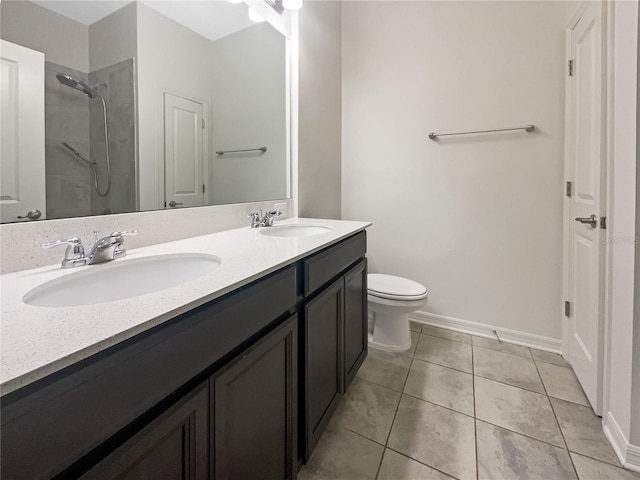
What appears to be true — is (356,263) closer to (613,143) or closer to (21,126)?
(613,143)

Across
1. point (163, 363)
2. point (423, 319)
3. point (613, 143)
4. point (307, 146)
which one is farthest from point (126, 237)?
point (423, 319)

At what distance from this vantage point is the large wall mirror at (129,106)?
2.57 feet

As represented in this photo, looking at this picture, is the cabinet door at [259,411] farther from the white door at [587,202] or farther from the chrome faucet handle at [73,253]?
the white door at [587,202]

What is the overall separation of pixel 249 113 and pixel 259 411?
57.6 inches

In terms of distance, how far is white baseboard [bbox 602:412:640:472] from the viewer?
1082mm

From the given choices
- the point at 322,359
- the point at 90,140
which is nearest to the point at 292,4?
the point at 90,140

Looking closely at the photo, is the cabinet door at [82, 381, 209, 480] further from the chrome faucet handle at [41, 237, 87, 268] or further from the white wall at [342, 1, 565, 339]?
the white wall at [342, 1, 565, 339]

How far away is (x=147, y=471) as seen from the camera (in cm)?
49

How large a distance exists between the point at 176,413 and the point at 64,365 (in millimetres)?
239

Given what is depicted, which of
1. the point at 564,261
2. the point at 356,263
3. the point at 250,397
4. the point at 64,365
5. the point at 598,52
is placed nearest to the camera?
the point at 64,365

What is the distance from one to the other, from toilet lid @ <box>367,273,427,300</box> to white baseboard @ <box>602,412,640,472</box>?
909 mm

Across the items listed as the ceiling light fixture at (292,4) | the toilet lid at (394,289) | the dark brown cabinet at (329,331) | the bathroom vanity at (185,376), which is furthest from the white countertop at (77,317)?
the ceiling light fixture at (292,4)

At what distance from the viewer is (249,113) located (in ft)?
5.38

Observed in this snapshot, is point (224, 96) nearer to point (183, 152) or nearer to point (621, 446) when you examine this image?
point (183, 152)
